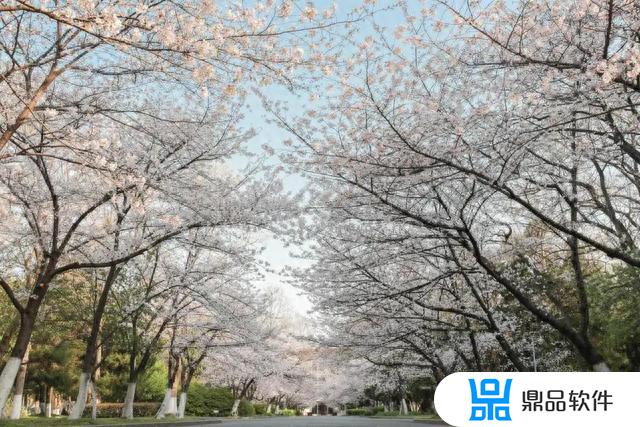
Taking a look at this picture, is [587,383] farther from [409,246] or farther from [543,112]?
[409,246]

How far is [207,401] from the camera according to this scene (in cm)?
3909

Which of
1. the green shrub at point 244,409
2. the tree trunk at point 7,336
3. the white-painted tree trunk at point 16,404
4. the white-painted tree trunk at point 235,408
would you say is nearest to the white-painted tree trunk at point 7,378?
the white-painted tree trunk at point 16,404

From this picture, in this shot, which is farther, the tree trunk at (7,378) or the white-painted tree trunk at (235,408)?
the white-painted tree trunk at (235,408)

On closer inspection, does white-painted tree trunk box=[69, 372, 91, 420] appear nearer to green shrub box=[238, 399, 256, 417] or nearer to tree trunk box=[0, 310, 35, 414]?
tree trunk box=[0, 310, 35, 414]

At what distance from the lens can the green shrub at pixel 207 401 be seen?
37.7 m

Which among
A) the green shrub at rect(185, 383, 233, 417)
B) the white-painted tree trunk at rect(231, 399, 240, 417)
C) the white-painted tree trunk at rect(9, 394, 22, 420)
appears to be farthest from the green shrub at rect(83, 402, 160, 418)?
the white-painted tree trunk at rect(9, 394, 22, 420)

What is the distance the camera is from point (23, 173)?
13820 millimetres

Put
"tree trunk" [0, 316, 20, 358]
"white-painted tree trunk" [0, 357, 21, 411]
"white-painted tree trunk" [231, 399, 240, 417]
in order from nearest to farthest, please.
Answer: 1. "white-painted tree trunk" [0, 357, 21, 411]
2. "tree trunk" [0, 316, 20, 358]
3. "white-painted tree trunk" [231, 399, 240, 417]

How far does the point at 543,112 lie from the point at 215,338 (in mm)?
22873

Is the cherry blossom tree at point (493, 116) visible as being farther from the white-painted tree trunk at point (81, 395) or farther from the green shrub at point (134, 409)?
the green shrub at point (134, 409)

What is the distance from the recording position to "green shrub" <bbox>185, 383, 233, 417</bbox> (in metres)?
37.7

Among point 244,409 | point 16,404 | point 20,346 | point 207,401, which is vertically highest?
point 20,346

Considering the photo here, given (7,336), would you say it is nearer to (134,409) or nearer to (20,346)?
(20,346)

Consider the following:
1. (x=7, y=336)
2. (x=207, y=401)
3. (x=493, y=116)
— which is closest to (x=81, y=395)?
(x=7, y=336)
